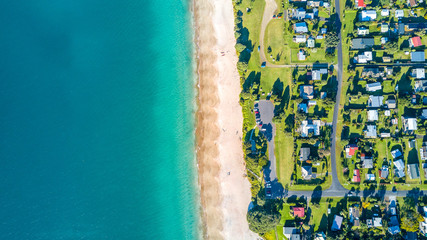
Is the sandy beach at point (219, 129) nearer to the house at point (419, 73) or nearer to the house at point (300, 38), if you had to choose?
the house at point (300, 38)

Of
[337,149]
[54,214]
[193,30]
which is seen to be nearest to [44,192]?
[54,214]

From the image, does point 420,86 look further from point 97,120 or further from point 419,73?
point 97,120

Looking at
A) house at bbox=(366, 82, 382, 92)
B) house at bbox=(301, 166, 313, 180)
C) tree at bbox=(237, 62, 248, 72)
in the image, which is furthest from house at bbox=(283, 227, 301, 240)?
tree at bbox=(237, 62, 248, 72)

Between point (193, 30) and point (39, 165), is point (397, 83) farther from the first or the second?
point (39, 165)

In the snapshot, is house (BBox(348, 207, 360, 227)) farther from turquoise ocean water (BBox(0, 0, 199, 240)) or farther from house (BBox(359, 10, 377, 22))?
house (BBox(359, 10, 377, 22))

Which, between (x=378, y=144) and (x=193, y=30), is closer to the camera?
(x=378, y=144)

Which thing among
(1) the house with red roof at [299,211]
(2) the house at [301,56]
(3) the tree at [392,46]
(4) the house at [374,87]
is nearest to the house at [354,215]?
(1) the house with red roof at [299,211]

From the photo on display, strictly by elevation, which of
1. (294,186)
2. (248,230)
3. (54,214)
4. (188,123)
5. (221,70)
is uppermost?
(221,70)
